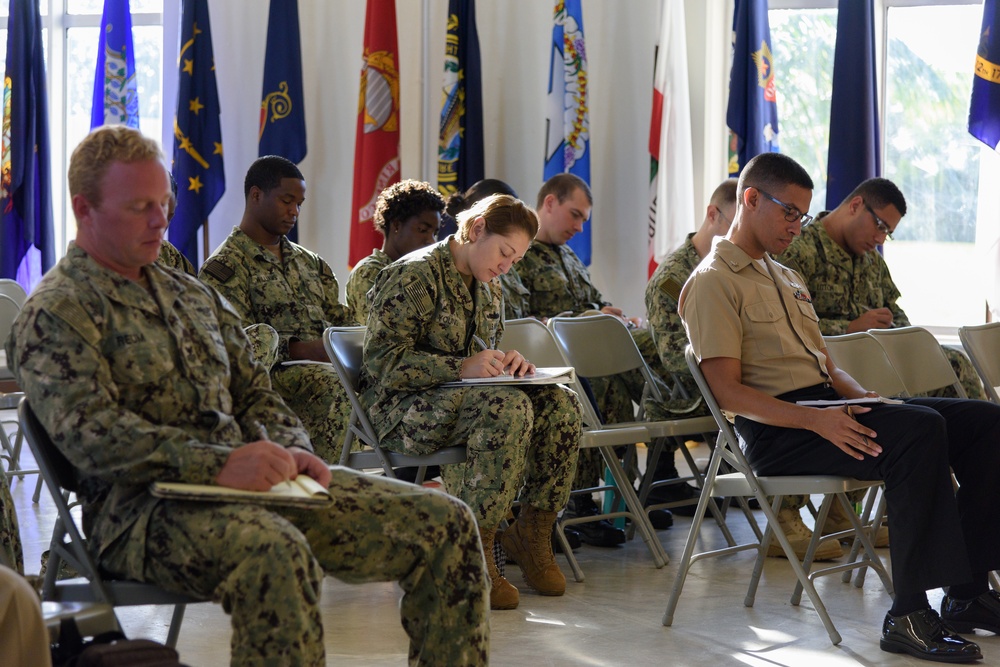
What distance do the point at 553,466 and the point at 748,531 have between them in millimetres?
1465

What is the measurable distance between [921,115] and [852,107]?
30.5 inches

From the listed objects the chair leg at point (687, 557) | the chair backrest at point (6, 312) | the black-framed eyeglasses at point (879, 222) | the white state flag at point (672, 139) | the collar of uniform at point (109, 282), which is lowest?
the chair leg at point (687, 557)

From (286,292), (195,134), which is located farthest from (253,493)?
(195,134)

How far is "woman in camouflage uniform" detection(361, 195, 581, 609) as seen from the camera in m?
3.49

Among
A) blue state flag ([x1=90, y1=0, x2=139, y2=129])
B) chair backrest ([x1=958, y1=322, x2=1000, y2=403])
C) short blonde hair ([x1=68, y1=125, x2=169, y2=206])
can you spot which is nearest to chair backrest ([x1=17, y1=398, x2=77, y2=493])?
short blonde hair ([x1=68, y1=125, x2=169, y2=206])

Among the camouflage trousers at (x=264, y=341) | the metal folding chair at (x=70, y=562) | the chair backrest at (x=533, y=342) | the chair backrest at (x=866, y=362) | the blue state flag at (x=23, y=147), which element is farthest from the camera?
the blue state flag at (x=23, y=147)

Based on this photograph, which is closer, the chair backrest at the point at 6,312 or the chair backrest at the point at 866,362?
the chair backrest at the point at 866,362

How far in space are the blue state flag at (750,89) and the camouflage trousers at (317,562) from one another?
4946 millimetres

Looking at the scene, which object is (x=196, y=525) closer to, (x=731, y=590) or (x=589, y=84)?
(x=731, y=590)

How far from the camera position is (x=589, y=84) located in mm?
7352

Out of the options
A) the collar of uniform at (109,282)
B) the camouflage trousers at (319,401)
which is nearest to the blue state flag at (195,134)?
the camouflage trousers at (319,401)

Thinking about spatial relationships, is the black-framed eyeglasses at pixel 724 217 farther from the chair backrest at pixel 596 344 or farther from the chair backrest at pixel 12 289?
the chair backrest at pixel 12 289

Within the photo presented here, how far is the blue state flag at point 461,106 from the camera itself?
280 inches

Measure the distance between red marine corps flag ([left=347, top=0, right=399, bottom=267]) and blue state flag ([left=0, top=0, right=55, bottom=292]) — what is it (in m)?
2.12
